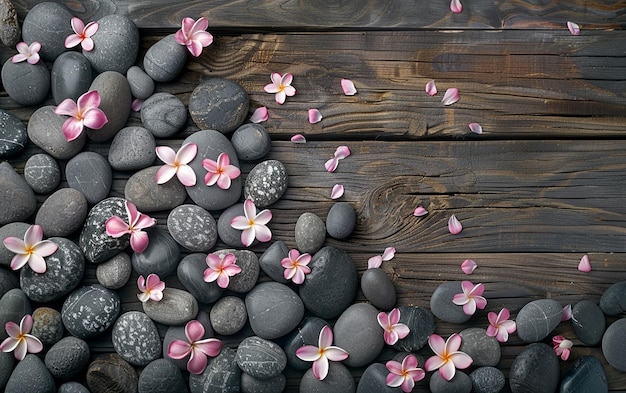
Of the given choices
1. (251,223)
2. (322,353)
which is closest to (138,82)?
(251,223)

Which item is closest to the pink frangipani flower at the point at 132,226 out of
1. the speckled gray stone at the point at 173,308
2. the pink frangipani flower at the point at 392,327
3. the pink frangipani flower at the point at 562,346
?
the speckled gray stone at the point at 173,308

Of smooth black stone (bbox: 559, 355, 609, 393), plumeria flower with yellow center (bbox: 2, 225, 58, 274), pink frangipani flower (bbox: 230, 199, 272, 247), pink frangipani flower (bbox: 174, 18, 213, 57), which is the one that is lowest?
smooth black stone (bbox: 559, 355, 609, 393)

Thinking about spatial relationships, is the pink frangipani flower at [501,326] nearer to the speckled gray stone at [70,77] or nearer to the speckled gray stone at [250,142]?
the speckled gray stone at [250,142]

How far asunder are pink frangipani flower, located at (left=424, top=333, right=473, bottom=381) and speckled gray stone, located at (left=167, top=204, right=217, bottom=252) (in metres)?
0.61

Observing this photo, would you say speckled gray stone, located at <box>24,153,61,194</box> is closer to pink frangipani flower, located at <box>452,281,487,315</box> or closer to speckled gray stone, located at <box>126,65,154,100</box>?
speckled gray stone, located at <box>126,65,154,100</box>

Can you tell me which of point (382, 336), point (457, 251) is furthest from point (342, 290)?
point (457, 251)

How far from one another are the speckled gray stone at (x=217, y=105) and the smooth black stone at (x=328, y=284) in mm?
343

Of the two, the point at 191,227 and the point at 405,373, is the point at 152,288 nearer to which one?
the point at 191,227

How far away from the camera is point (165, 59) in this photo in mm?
1581

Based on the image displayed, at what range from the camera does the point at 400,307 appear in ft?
5.31

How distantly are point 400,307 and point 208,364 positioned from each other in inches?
19.5

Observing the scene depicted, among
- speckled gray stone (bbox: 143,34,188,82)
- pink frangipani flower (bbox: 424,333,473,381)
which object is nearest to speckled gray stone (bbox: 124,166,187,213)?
speckled gray stone (bbox: 143,34,188,82)

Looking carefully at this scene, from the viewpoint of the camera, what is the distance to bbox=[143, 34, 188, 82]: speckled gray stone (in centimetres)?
158

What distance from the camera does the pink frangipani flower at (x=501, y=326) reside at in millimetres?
1618
